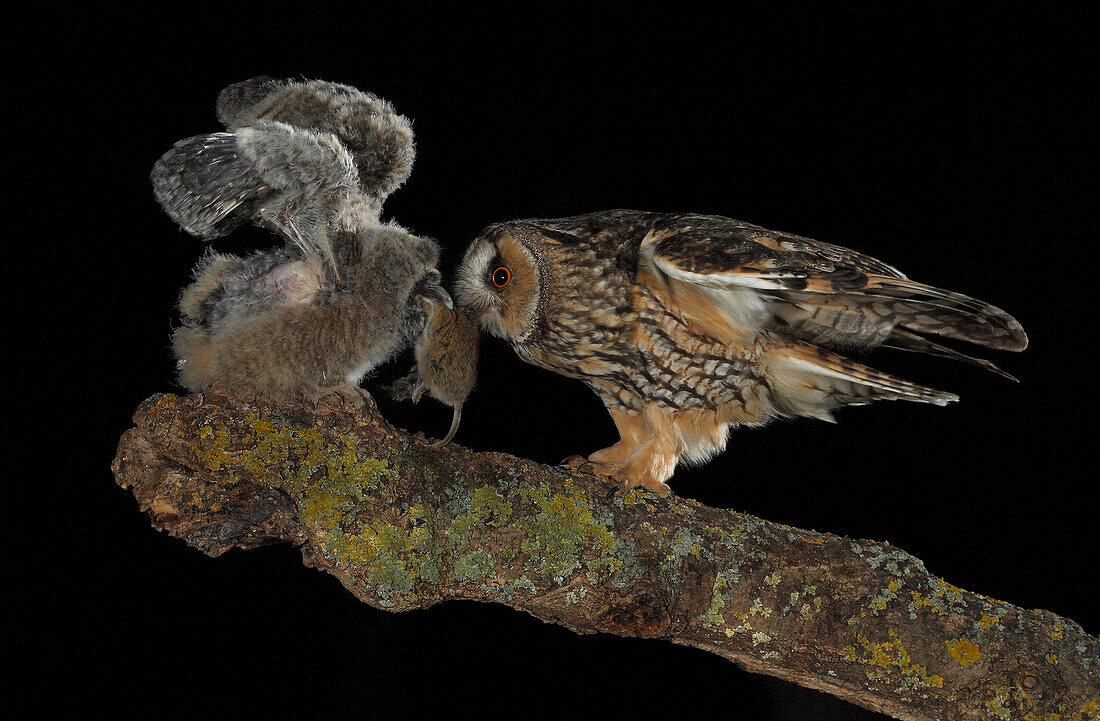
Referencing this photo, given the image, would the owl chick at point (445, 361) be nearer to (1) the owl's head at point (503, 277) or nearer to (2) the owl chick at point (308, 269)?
(2) the owl chick at point (308, 269)

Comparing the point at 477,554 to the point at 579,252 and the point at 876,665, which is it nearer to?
the point at 579,252

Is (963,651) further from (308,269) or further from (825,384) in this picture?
(308,269)

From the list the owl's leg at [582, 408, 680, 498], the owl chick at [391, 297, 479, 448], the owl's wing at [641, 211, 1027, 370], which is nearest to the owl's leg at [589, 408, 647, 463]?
the owl's leg at [582, 408, 680, 498]

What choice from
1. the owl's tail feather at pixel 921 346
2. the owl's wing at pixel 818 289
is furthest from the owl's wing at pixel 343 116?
the owl's tail feather at pixel 921 346

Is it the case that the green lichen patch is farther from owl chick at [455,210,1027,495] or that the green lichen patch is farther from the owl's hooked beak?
the owl's hooked beak

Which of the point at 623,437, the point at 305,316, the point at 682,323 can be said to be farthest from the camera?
the point at 623,437

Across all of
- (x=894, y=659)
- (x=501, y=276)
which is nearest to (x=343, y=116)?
(x=501, y=276)
